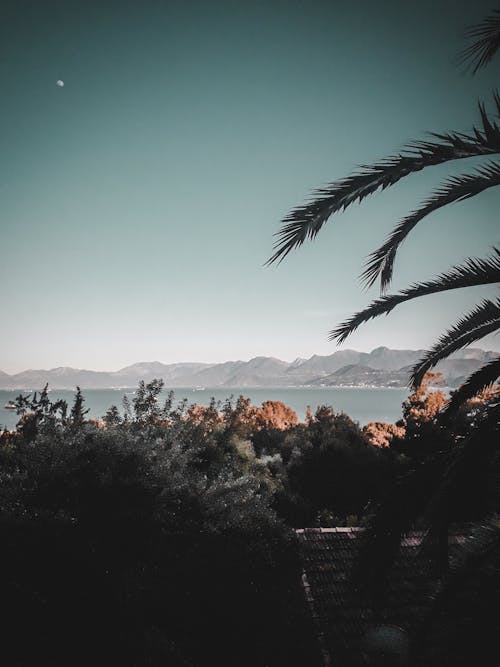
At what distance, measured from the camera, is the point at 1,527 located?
4.19 metres

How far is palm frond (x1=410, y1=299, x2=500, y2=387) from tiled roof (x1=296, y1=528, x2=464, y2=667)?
2.52 metres

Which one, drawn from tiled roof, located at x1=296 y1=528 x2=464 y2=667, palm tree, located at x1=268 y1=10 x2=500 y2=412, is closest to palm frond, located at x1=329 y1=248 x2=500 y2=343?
palm tree, located at x1=268 y1=10 x2=500 y2=412

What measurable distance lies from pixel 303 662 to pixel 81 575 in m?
3.91

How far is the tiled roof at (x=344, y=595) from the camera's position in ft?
17.7

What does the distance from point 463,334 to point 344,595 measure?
227 inches

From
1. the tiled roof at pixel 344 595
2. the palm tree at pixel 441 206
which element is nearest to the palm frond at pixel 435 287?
the palm tree at pixel 441 206

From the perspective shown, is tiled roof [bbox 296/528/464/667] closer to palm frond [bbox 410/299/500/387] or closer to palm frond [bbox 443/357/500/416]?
palm frond [bbox 410/299/500/387]

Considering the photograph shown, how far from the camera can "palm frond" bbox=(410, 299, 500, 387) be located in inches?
139

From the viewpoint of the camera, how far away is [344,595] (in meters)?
6.37

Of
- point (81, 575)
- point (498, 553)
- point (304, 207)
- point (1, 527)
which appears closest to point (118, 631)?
point (81, 575)

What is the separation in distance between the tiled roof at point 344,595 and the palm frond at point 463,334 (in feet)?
8.27

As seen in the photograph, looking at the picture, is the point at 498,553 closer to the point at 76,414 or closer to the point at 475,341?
the point at 475,341

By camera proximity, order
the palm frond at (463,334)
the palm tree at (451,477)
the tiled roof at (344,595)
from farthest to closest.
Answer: the tiled roof at (344,595)
the palm frond at (463,334)
the palm tree at (451,477)

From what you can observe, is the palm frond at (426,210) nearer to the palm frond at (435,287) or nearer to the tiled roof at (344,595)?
the palm frond at (435,287)
